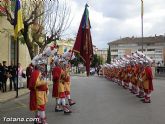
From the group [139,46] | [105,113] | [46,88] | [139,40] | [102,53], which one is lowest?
[105,113]

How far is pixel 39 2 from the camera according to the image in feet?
103

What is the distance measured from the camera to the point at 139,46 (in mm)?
127188

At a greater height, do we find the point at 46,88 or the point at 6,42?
the point at 6,42

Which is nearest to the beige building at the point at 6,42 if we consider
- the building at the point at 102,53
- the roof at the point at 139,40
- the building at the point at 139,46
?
the building at the point at 139,46

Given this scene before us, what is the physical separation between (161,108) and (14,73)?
1201 centimetres

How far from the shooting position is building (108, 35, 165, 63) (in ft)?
387

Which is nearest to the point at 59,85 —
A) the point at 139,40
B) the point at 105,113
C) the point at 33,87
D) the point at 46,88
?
the point at 105,113

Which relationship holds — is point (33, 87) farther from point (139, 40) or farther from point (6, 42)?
point (139, 40)

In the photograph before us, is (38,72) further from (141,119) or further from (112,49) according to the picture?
(112,49)

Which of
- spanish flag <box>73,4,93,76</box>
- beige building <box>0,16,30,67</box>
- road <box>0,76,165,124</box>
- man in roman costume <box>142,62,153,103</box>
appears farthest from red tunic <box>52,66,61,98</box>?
beige building <box>0,16,30,67</box>

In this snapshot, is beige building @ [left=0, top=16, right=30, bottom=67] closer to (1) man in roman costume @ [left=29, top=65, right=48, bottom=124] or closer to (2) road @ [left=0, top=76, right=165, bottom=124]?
(2) road @ [left=0, top=76, right=165, bottom=124]

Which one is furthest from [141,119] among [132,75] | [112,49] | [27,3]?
[112,49]

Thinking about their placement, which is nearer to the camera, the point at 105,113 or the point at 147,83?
the point at 105,113

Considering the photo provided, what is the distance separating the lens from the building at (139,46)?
118 m
